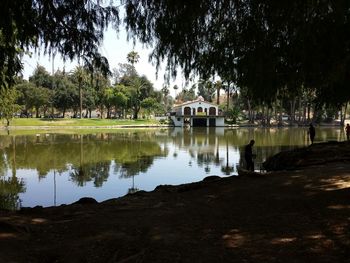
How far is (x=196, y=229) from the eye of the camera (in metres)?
6.79

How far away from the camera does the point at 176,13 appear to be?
676cm

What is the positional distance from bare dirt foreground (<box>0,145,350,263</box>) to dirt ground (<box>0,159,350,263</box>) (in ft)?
0.04

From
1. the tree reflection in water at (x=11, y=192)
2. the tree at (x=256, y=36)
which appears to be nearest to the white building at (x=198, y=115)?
the tree reflection in water at (x=11, y=192)

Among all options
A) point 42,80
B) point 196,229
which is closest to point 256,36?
point 196,229

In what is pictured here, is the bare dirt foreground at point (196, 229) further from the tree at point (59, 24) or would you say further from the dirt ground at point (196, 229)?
the tree at point (59, 24)

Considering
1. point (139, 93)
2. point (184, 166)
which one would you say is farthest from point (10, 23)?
point (139, 93)

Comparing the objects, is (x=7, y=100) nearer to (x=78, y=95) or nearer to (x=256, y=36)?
(x=256, y=36)

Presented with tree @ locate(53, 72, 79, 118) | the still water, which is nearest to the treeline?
tree @ locate(53, 72, 79, 118)

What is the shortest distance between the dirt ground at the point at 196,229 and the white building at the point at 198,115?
8032 centimetres

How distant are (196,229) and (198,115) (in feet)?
277

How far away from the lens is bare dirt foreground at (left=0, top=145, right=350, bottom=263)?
5.52m

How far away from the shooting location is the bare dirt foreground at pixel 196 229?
5.52 metres

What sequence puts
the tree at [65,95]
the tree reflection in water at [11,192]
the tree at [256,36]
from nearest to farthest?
the tree at [256,36]
the tree reflection in water at [11,192]
the tree at [65,95]

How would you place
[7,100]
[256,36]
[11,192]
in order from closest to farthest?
[256,36] < [11,192] < [7,100]
